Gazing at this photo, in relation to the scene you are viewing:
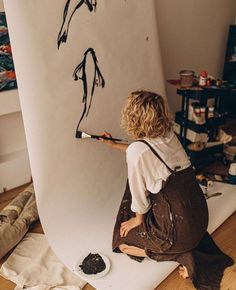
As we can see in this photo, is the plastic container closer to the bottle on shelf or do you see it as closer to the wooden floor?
the bottle on shelf

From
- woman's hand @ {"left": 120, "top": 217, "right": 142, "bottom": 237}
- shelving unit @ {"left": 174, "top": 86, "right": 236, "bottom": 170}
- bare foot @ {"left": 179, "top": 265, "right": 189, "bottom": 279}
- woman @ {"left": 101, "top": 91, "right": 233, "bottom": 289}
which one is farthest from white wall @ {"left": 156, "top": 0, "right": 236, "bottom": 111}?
bare foot @ {"left": 179, "top": 265, "right": 189, "bottom": 279}

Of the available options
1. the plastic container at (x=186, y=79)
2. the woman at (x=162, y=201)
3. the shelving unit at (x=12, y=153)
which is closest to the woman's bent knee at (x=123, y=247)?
the woman at (x=162, y=201)

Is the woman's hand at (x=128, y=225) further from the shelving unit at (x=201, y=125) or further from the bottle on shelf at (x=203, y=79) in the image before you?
the bottle on shelf at (x=203, y=79)

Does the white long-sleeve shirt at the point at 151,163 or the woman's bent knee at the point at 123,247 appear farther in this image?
the woman's bent knee at the point at 123,247

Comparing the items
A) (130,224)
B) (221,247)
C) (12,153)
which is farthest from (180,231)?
(12,153)

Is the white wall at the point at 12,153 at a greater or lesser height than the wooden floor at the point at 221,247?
greater

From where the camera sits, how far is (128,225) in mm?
1565

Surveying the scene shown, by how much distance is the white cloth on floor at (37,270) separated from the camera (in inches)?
58.2

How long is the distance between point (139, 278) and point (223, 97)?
1.38 m

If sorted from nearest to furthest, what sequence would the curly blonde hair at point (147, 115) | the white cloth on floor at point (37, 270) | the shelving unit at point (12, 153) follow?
the curly blonde hair at point (147, 115), the white cloth on floor at point (37, 270), the shelving unit at point (12, 153)

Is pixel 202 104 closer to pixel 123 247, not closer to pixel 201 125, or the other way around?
pixel 201 125

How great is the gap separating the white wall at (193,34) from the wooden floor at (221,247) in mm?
1213

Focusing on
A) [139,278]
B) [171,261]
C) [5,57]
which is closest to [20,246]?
[139,278]

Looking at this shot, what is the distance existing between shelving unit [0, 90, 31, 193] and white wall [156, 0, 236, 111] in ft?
3.87
